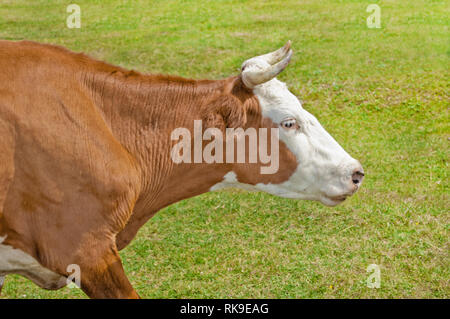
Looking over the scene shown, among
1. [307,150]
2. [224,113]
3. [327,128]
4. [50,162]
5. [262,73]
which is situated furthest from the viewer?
[327,128]

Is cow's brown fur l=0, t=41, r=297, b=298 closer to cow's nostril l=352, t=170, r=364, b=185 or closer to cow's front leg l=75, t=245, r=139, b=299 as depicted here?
cow's front leg l=75, t=245, r=139, b=299

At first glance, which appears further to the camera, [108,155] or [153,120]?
[153,120]

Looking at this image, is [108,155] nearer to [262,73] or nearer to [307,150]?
[262,73]

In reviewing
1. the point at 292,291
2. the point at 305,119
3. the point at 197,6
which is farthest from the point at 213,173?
the point at 197,6

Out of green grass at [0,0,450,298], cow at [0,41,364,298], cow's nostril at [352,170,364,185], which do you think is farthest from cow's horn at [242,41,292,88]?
green grass at [0,0,450,298]

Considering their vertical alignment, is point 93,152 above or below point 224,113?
below

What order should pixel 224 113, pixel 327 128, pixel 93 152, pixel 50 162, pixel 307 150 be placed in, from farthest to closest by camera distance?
pixel 327 128, pixel 307 150, pixel 224 113, pixel 93 152, pixel 50 162

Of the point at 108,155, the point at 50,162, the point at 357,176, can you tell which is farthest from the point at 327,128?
the point at 50,162

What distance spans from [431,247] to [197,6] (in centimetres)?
1364

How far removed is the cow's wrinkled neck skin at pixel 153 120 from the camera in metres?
4.15

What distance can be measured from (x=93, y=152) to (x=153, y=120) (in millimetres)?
618

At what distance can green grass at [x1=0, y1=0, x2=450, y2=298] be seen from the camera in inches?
245

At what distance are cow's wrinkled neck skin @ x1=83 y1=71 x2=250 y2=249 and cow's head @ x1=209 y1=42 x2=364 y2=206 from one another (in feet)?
0.47

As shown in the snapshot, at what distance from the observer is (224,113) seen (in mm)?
4234
